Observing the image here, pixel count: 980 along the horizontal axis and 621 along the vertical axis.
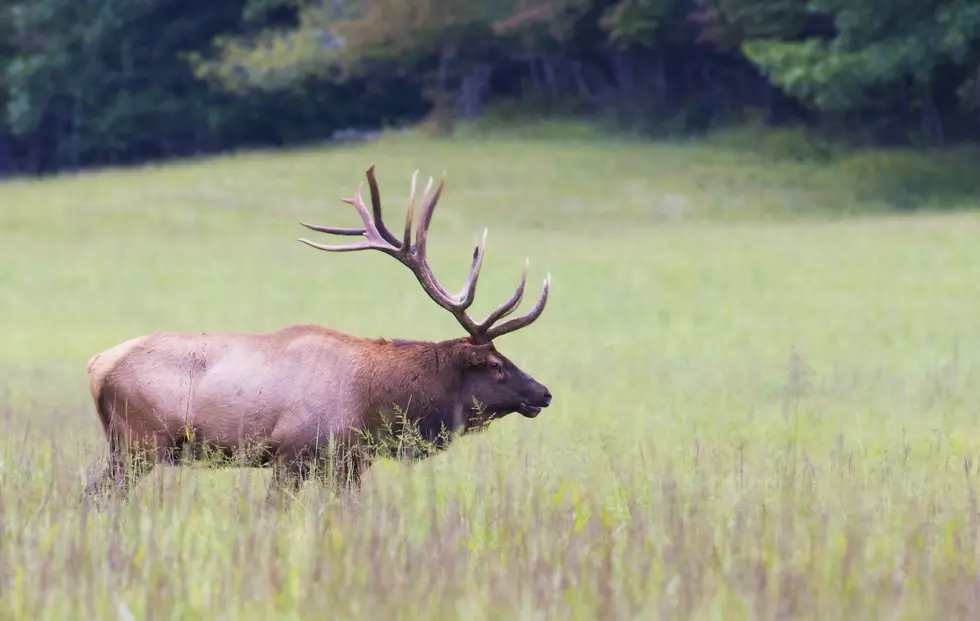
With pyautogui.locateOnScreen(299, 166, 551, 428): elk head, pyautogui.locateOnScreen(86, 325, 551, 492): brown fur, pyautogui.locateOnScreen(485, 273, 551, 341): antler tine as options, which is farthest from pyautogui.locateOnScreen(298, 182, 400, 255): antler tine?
pyautogui.locateOnScreen(485, 273, 551, 341): antler tine

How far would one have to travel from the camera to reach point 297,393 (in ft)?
23.7

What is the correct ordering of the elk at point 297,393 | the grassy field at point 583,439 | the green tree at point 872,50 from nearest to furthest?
the grassy field at point 583,439
the elk at point 297,393
the green tree at point 872,50

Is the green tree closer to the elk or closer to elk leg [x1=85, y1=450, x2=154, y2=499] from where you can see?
the elk

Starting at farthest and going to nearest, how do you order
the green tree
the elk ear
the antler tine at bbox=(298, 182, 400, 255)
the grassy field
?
the green tree < the antler tine at bbox=(298, 182, 400, 255) < the elk ear < the grassy field

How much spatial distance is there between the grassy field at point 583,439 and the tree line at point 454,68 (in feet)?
24.7

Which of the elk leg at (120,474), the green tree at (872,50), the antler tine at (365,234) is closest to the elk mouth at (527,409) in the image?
the antler tine at (365,234)

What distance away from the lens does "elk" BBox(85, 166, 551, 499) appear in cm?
714

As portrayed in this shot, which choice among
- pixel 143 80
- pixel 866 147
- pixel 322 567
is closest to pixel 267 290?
pixel 322 567

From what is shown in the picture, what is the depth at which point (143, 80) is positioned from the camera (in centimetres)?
5406

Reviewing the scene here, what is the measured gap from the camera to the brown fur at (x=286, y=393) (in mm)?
7156

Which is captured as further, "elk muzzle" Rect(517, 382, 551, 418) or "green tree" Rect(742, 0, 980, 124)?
"green tree" Rect(742, 0, 980, 124)

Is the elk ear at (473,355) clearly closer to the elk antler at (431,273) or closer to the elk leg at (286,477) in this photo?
the elk antler at (431,273)

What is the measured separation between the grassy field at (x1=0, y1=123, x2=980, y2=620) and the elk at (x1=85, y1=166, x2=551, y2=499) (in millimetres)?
179

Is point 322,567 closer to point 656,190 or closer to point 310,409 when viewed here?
point 310,409
